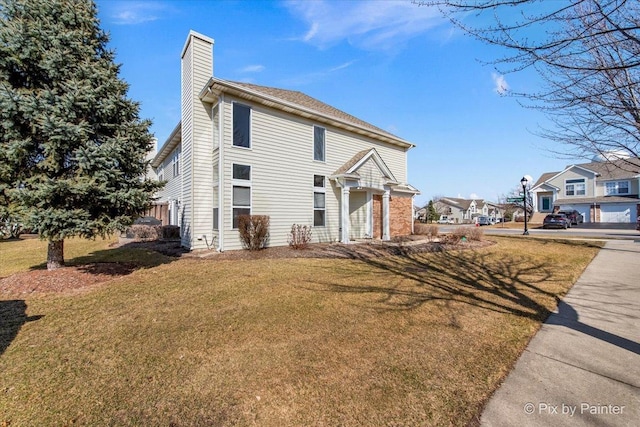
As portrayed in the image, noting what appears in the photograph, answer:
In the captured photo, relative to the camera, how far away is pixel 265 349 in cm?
354

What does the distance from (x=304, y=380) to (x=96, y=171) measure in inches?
247

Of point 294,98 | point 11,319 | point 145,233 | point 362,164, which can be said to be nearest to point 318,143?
point 362,164

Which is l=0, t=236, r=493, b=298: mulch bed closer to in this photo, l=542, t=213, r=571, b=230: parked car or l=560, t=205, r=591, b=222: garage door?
l=542, t=213, r=571, b=230: parked car

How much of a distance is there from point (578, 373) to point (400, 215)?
543 inches

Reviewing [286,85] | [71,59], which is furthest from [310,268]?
[286,85]

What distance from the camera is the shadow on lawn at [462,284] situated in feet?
17.1

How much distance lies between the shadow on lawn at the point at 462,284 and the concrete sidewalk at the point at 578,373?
0.59 m

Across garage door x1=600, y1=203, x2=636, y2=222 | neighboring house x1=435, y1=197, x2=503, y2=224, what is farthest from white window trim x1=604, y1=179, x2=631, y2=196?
neighboring house x1=435, y1=197, x2=503, y2=224

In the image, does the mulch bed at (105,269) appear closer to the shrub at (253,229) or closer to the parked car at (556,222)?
the shrub at (253,229)

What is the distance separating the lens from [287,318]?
445 cm

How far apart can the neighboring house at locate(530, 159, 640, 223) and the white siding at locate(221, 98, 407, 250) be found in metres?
35.7

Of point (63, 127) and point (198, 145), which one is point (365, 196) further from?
point (63, 127)

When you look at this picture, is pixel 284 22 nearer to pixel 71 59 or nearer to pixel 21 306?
pixel 71 59

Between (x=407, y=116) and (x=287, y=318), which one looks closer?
(x=287, y=318)
